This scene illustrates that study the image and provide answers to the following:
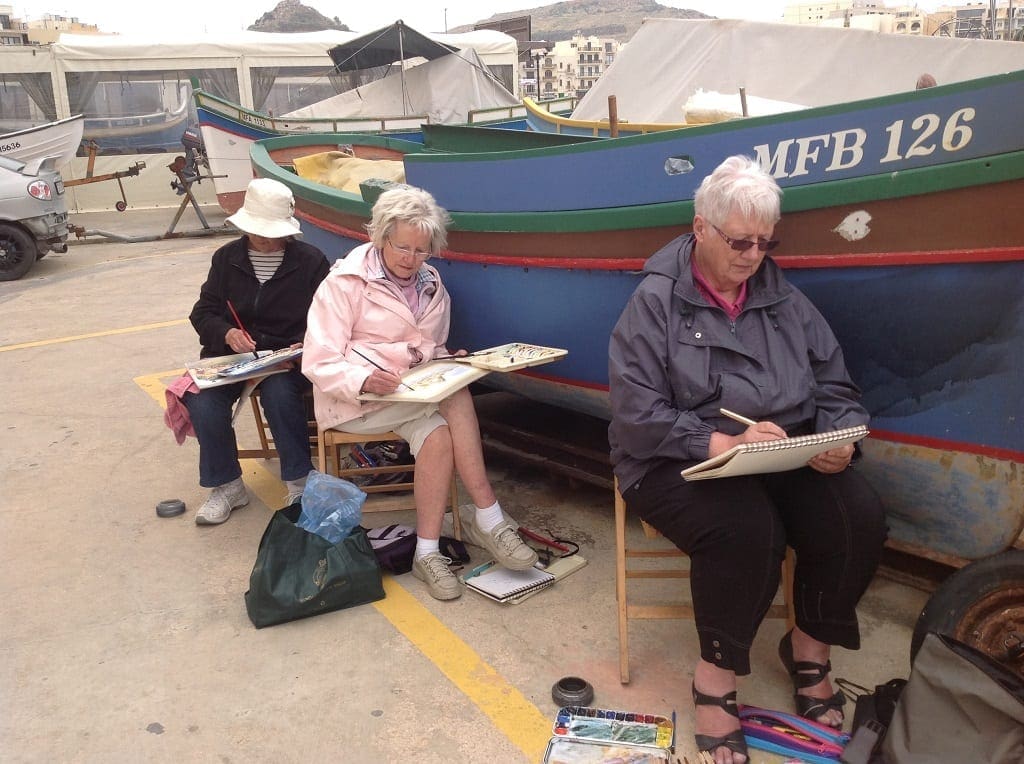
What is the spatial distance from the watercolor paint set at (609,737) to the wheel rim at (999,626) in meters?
0.77

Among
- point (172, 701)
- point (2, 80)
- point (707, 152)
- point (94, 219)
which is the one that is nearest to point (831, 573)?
point (707, 152)

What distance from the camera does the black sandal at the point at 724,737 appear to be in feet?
7.00

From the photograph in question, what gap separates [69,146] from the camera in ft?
41.4

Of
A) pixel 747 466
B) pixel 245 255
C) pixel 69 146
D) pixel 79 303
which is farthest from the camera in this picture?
pixel 69 146

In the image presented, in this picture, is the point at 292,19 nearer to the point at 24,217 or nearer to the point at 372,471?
the point at 24,217

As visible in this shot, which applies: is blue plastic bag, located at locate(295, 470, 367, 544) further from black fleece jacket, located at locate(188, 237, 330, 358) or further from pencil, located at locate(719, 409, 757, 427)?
pencil, located at locate(719, 409, 757, 427)

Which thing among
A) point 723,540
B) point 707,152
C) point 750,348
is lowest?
point 723,540

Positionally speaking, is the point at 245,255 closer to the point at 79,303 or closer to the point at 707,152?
the point at 707,152

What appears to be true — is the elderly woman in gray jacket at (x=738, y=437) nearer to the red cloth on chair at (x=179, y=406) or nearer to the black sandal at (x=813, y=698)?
the black sandal at (x=813, y=698)

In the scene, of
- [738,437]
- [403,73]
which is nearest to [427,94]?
[403,73]

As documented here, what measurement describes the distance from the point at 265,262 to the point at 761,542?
91.6 inches

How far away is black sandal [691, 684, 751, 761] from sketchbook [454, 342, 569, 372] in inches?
45.4

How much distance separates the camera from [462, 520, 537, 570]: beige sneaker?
2.91 m

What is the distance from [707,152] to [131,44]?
15.3 m
